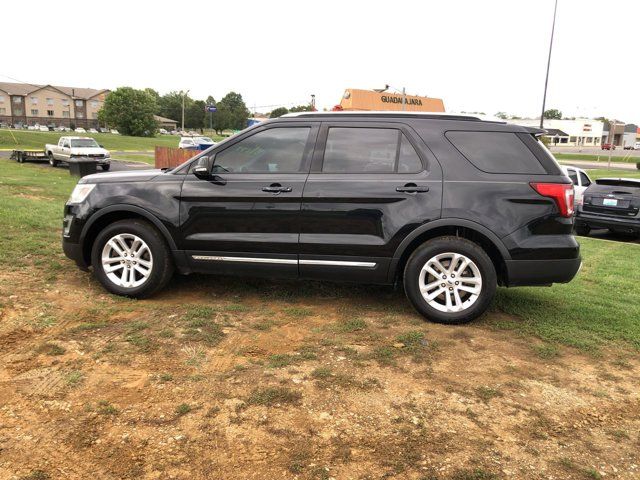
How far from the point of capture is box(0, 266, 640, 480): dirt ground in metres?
2.53

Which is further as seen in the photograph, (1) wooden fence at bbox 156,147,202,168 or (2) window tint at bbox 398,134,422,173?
(1) wooden fence at bbox 156,147,202,168

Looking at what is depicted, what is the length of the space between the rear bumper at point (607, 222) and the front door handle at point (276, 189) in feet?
28.0

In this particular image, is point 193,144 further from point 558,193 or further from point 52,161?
point 558,193

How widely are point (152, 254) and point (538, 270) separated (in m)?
3.45

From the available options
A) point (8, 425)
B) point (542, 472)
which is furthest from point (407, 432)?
point (8, 425)

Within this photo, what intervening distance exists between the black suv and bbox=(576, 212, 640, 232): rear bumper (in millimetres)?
7005

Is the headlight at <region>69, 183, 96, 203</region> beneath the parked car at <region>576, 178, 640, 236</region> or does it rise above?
above

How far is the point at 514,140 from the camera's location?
4.48 m

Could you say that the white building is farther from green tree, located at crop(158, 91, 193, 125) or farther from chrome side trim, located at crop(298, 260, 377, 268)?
chrome side trim, located at crop(298, 260, 377, 268)

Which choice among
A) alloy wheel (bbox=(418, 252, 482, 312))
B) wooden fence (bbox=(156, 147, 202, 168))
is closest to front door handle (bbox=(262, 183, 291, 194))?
alloy wheel (bbox=(418, 252, 482, 312))

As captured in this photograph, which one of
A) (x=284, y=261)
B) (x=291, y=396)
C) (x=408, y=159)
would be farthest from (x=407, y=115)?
(x=291, y=396)

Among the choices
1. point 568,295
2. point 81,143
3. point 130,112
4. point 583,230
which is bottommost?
point 583,230

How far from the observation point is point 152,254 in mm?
4773

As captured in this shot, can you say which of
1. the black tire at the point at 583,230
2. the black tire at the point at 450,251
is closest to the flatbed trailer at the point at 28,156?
the black tire at the point at 583,230
